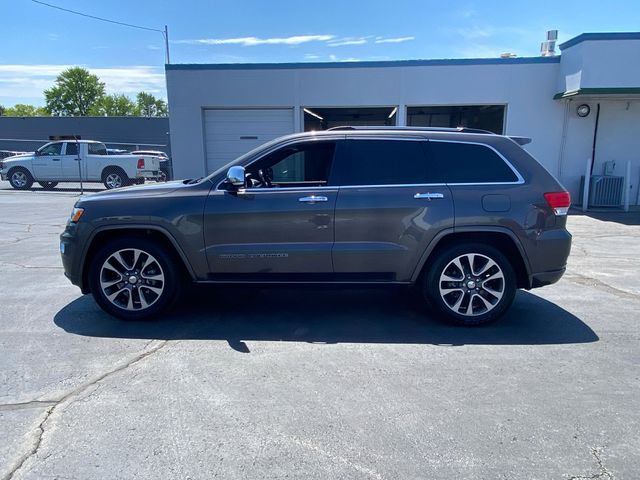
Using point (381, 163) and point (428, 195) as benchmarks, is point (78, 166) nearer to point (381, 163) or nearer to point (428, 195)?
point (381, 163)

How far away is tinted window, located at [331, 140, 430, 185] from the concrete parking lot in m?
1.48

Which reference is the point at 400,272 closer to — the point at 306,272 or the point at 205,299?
the point at 306,272

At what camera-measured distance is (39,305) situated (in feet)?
17.1

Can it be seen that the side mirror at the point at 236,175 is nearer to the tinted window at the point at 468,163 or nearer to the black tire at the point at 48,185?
the tinted window at the point at 468,163

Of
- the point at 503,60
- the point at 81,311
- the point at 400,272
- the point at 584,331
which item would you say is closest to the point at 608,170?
the point at 503,60

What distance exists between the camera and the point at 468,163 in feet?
15.0

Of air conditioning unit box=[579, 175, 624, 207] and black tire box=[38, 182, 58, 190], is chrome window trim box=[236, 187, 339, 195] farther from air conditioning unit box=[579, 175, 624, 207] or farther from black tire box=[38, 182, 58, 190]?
black tire box=[38, 182, 58, 190]

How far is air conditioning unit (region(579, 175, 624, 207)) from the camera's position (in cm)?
1309

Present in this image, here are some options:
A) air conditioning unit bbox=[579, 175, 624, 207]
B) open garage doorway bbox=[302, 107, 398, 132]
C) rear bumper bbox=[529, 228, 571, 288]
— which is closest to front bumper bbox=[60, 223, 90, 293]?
rear bumper bbox=[529, 228, 571, 288]

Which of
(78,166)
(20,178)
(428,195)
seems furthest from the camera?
(20,178)

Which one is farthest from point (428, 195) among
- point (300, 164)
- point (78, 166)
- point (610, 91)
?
point (78, 166)

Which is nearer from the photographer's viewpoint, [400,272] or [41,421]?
[41,421]

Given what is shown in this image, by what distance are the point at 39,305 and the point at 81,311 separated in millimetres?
624

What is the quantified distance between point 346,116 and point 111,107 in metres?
86.1
